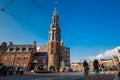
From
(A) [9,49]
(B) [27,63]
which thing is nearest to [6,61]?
(A) [9,49]

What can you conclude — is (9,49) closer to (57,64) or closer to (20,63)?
(20,63)

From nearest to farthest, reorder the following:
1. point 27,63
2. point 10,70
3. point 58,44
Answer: point 10,70
point 27,63
point 58,44

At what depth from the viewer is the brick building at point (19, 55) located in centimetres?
7494

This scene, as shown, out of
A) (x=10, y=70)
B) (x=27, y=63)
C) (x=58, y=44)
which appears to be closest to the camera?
(x=10, y=70)

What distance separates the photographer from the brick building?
246ft

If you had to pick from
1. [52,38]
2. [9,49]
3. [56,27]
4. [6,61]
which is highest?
[56,27]

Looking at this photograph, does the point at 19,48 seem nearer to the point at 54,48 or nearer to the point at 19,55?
the point at 19,55

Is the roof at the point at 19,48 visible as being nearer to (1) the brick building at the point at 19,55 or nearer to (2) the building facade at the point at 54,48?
(1) the brick building at the point at 19,55

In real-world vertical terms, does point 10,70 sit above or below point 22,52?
below

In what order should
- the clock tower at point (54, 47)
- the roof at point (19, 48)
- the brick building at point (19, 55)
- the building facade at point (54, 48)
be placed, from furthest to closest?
1. the roof at point (19, 48)
2. the building facade at point (54, 48)
3. the clock tower at point (54, 47)
4. the brick building at point (19, 55)

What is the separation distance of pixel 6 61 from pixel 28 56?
1147cm

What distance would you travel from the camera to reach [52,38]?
8031cm

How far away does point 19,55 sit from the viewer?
251 ft

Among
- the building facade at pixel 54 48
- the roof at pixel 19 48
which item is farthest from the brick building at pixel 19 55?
the building facade at pixel 54 48
